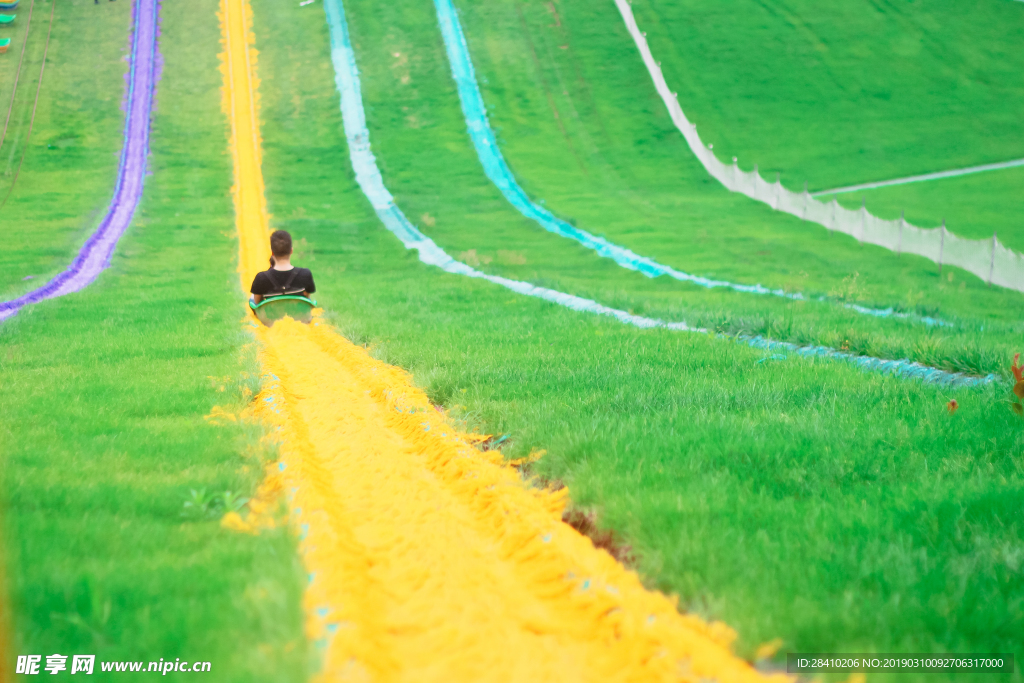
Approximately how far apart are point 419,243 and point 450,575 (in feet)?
47.4

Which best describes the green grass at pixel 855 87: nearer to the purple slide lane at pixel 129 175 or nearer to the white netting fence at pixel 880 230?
the white netting fence at pixel 880 230

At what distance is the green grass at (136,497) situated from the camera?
7.87 feet

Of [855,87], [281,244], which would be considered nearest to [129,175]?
[281,244]

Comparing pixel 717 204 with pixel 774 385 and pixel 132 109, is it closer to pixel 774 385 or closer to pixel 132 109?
pixel 774 385

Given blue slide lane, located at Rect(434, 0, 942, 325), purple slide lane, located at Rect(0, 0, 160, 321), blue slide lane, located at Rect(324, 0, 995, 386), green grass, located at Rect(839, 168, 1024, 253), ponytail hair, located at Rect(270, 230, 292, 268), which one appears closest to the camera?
blue slide lane, located at Rect(324, 0, 995, 386)

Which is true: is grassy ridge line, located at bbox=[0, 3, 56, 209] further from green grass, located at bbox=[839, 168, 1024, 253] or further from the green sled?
green grass, located at bbox=[839, 168, 1024, 253]

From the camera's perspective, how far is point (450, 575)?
120 inches

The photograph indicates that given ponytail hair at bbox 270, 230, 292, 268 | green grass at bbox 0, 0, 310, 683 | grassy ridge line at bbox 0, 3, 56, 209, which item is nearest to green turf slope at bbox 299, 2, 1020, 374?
ponytail hair at bbox 270, 230, 292, 268

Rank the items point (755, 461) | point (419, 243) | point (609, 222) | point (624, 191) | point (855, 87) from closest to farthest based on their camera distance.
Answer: point (755, 461)
point (419, 243)
point (609, 222)
point (624, 191)
point (855, 87)

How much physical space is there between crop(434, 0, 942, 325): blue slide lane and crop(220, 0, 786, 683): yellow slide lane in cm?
703

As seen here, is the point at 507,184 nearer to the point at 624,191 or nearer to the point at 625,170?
the point at 624,191

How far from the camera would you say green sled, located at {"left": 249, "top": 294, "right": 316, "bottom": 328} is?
8023 mm

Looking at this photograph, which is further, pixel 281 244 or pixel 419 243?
pixel 419 243

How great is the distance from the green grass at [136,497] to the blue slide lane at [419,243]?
4.34 meters
